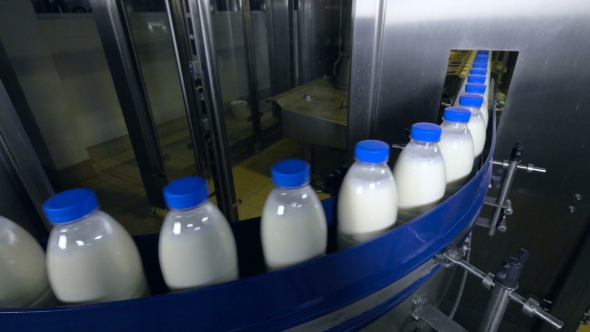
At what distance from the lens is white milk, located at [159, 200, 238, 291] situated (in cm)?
35

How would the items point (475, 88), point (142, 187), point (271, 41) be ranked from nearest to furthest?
point (475, 88) < point (142, 187) < point (271, 41)

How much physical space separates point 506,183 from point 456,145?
0.89ft

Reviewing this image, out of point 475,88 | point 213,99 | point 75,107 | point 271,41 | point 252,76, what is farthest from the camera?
point 271,41

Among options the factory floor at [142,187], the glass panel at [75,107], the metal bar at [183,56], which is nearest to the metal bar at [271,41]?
the factory floor at [142,187]

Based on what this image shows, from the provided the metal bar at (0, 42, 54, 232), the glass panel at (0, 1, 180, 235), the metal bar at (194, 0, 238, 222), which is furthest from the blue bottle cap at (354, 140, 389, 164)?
the glass panel at (0, 1, 180, 235)

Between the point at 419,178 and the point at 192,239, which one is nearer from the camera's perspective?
the point at 192,239

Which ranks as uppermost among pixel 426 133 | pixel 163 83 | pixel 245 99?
pixel 426 133

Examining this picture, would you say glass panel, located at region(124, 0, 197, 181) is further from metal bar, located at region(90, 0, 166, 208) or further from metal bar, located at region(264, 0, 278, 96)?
metal bar, located at region(264, 0, 278, 96)

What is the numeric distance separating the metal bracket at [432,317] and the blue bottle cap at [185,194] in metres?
0.39

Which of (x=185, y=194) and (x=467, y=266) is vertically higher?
(x=185, y=194)

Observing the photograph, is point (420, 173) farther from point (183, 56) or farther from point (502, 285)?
point (183, 56)

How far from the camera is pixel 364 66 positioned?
83cm

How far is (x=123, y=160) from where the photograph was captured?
2.60 meters

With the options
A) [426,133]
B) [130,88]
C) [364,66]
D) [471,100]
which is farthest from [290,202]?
[130,88]
